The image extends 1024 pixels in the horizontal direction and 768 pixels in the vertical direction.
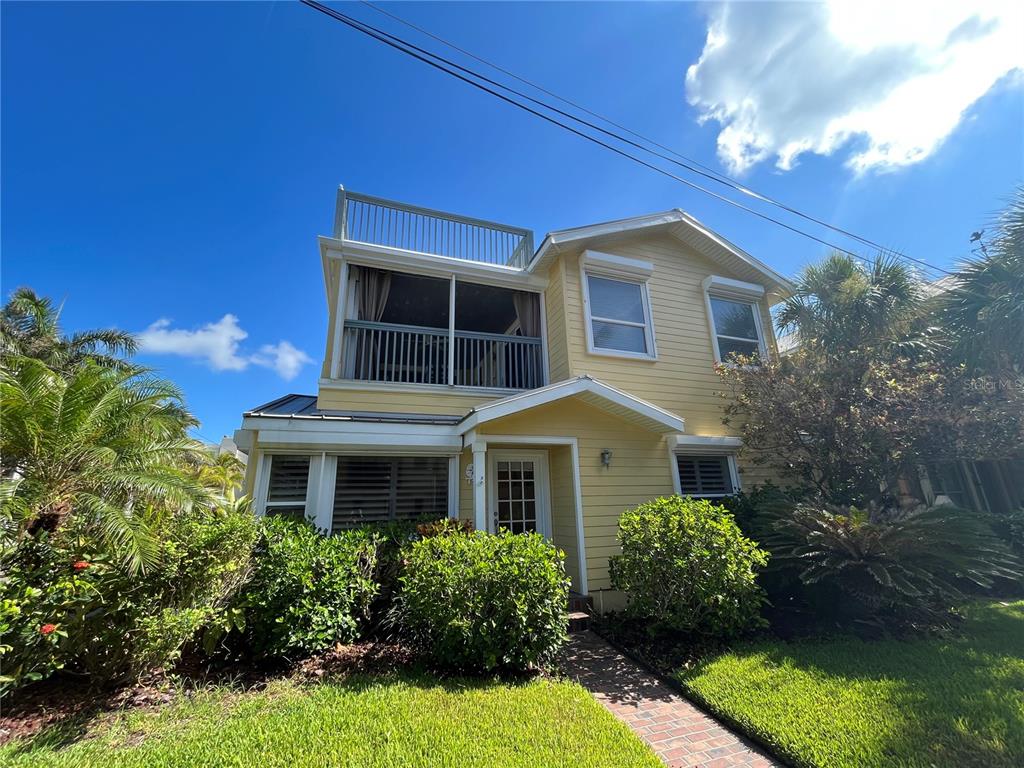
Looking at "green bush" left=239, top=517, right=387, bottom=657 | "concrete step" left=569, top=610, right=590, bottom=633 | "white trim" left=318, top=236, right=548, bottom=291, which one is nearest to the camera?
"green bush" left=239, top=517, right=387, bottom=657

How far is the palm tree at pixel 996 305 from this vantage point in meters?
6.78

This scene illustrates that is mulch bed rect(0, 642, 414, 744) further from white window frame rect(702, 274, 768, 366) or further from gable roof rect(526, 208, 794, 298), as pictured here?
white window frame rect(702, 274, 768, 366)

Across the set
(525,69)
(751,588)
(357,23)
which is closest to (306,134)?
(357,23)

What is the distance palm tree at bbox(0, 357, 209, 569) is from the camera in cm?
428

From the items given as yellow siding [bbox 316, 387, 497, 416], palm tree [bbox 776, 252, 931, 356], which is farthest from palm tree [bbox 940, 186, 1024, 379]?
yellow siding [bbox 316, 387, 497, 416]

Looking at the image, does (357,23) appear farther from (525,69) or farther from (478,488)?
(478,488)

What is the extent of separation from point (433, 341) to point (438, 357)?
37 centimetres

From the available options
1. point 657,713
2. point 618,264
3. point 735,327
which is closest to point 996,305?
point 735,327

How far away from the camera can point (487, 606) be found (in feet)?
14.6

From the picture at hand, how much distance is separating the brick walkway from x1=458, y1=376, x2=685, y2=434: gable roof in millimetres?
3432

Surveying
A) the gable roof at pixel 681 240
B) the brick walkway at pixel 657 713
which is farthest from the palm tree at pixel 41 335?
the brick walkway at pixel 657 713

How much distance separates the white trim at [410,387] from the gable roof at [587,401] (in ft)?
2.91

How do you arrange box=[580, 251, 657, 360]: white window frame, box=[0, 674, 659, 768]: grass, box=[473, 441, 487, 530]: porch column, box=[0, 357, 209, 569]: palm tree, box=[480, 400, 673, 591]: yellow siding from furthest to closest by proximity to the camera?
box=[580, 251, 657, 360]: white window frame
box=[480, 400, 673, 591]: yellow siding
box=[473, 441, 487, 530]: porch column
box=[0, 357, 209, 569]: palm tree
box=[0, 674, 659, 768]: grass

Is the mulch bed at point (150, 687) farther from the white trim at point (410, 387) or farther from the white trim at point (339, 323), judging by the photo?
the white trim at point (339, 323)
